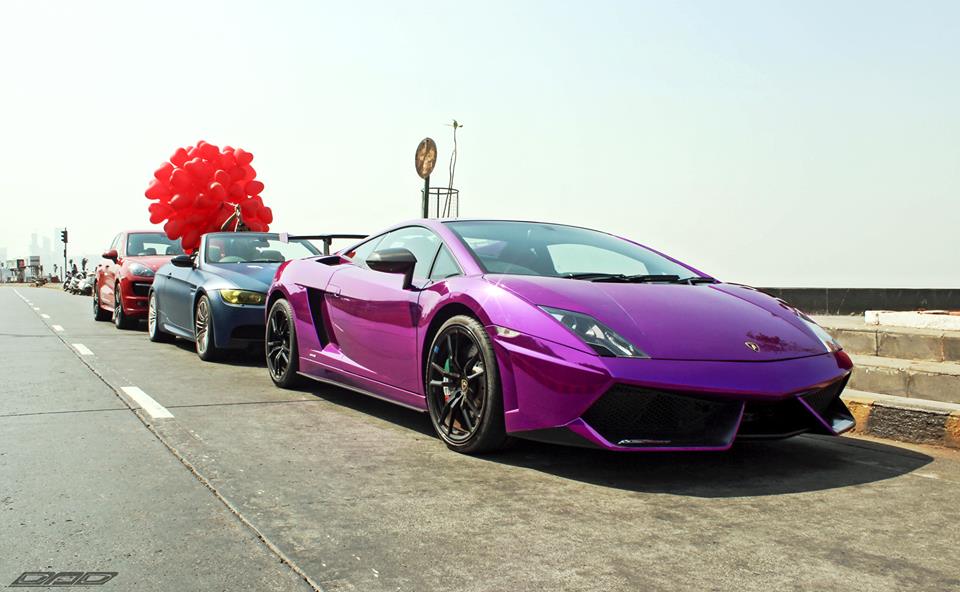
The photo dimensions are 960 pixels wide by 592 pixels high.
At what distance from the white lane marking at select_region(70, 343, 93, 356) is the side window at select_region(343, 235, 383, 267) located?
4.49m

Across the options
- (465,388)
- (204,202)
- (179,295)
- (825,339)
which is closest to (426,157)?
(179,295)

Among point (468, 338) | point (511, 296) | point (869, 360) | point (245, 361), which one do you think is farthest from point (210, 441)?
point (869, 360)

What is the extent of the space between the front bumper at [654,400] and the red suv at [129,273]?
Result: 9.82 m

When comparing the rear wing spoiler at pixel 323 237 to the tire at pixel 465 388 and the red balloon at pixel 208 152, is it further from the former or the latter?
the red balloon at pixel 208 152

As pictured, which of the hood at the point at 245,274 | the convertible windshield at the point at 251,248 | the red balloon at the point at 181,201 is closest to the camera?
the hood at the point at 245,274

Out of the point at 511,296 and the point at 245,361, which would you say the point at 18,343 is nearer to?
the point at 245,361

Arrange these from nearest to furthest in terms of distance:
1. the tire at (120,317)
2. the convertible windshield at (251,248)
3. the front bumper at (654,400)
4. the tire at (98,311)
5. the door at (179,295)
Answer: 1. the front bumper at (654,400)
2. the door at (179,295)
3. the convertible windshield at (251,248)
4. the tire at (120,317)
5. the tire at (98,311)

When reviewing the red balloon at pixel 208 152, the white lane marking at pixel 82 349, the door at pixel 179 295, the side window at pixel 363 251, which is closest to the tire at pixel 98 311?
the red balloon at pixel 208 152

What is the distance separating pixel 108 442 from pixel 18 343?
21.8 ft

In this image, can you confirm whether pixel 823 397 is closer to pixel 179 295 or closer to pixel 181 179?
pixel 179 295

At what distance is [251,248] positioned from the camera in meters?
9.55

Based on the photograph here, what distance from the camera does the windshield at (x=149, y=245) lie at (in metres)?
13.4

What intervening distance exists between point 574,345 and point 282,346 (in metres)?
3.38

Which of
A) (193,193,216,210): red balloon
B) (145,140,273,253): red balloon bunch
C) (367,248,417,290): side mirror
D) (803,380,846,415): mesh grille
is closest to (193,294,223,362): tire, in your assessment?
(367,248,417,290): side mirror
